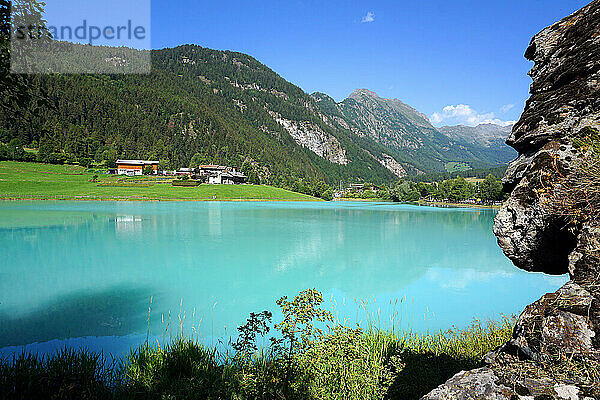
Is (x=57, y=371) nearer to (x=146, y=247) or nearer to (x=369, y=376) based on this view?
(x=369, y=376)

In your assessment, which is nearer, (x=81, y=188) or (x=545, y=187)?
(x=545, y=187)

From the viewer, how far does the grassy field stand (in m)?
64.1

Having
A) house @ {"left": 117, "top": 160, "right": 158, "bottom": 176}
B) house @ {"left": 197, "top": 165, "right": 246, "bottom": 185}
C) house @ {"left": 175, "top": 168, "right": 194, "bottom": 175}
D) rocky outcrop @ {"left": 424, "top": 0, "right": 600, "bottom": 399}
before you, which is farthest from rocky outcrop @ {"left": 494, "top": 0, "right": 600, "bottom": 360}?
house @ {"left": 175, "top": 168, "right": 194, "bottom": 175}

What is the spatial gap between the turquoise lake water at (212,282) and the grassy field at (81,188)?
1818 inches

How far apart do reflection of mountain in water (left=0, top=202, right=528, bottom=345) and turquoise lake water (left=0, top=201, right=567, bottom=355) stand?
6cm

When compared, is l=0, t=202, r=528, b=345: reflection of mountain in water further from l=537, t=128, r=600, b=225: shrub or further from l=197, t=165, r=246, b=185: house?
l=197, t=165, r=246, b=185: house

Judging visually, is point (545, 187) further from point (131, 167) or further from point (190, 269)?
point (131, 167)

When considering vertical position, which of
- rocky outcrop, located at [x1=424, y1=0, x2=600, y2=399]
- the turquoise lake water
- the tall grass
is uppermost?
rocky outcrop, located at [x1=424, y1=0, x2=600, y2=399]

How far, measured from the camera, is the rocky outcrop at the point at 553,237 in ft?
5.71

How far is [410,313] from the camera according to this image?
34.9 ft

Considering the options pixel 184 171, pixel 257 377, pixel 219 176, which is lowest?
pixel 257 377

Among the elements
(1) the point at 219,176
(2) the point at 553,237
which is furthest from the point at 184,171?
(2) the point at 553,237

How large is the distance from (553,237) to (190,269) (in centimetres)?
1524

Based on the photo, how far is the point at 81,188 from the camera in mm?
71562
